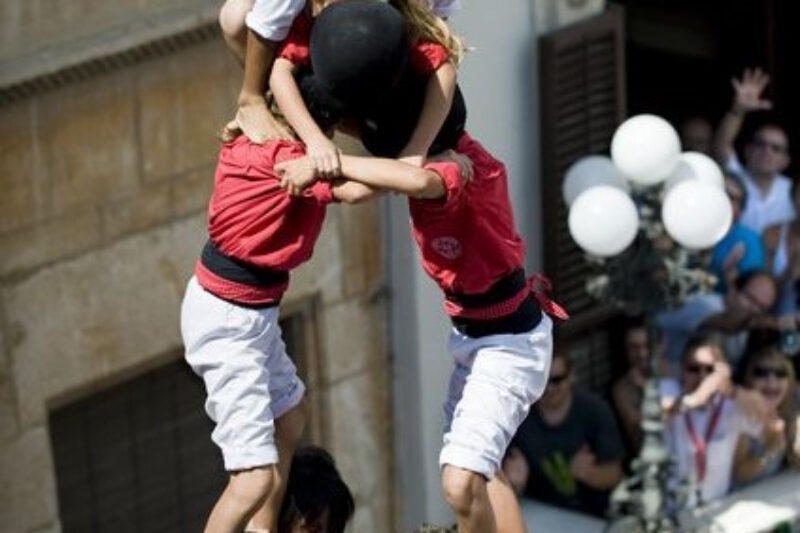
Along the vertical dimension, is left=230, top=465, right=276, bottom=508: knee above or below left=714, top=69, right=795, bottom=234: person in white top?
above

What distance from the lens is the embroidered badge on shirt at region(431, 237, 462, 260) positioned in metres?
7.22

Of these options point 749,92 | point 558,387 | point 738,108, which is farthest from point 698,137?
point 558,387

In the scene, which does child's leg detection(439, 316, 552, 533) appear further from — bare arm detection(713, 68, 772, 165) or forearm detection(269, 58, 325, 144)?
bare arm detection(713, 68, 772, 165)

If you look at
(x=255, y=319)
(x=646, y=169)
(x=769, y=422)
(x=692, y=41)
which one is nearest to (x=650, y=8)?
(x=692, y=41)

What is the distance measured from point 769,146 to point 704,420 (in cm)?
180

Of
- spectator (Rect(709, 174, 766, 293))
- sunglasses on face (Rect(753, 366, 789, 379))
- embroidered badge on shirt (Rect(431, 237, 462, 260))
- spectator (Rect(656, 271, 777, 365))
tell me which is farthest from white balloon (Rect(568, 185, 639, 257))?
embroidered badge on shirt (Rect(431, 237, 462, 260))

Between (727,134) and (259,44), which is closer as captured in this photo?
(259,44)

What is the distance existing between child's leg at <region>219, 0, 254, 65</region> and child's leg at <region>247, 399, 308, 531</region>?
100 cm

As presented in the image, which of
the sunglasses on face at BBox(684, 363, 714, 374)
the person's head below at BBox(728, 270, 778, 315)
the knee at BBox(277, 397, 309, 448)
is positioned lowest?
the sunglasses on face at BBox(684, 363, 714, 374)

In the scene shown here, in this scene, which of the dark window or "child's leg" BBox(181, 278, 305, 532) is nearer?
"child's leg" BBox(181, 278, 305, 532)

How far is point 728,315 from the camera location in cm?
1402

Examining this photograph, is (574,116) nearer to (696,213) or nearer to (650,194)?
(650,194)

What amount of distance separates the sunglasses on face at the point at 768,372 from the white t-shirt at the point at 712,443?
0.84ft

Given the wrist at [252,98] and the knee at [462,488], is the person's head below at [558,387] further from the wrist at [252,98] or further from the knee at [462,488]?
the wrist at [252,98]
